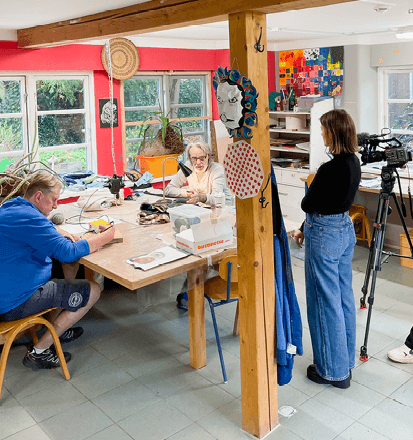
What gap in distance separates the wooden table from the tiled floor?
0.91 feet

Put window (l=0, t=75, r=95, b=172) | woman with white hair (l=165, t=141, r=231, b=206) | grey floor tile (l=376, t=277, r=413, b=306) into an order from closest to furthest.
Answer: grey floor tile (l=376, t=277, r=413, b=306) < woman with white hair (l=165, t=141, r=231, b=206) < window (l=0, t=75, r=95, b=172)

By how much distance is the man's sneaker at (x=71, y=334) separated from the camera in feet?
13.2

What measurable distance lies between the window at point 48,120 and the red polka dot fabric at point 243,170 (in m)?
3.44

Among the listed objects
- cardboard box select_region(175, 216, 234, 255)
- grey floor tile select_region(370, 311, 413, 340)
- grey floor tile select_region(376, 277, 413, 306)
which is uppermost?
cardboard box select_region(175, 216, 234, 255)

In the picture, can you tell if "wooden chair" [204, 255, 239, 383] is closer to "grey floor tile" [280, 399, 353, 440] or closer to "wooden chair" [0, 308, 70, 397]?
"grey floor tile" [280, 399, 353, 440]

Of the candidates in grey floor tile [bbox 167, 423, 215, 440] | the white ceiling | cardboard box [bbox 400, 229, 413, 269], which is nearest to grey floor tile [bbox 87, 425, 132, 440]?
grey floor tile [bbox 167, 423, 215, 440]

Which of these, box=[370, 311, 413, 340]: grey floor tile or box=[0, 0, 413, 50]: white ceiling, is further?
box=[370, 311, 413, 340]: grey floor tile

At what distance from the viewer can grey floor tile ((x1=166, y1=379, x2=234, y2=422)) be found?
308 cm

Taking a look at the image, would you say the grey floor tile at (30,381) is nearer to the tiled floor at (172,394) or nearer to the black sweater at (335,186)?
the tiled floor at (172,394)

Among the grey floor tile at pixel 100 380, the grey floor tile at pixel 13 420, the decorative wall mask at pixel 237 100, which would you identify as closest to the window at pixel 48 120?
the grey floor tile at pixel 100 380

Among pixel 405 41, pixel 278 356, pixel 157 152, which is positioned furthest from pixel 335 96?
pixel 278 356

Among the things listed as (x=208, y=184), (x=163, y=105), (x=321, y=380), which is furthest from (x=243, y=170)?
(x=163, y=105)

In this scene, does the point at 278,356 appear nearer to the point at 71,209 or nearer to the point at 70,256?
the point at 70,256

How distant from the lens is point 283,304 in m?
2.90
